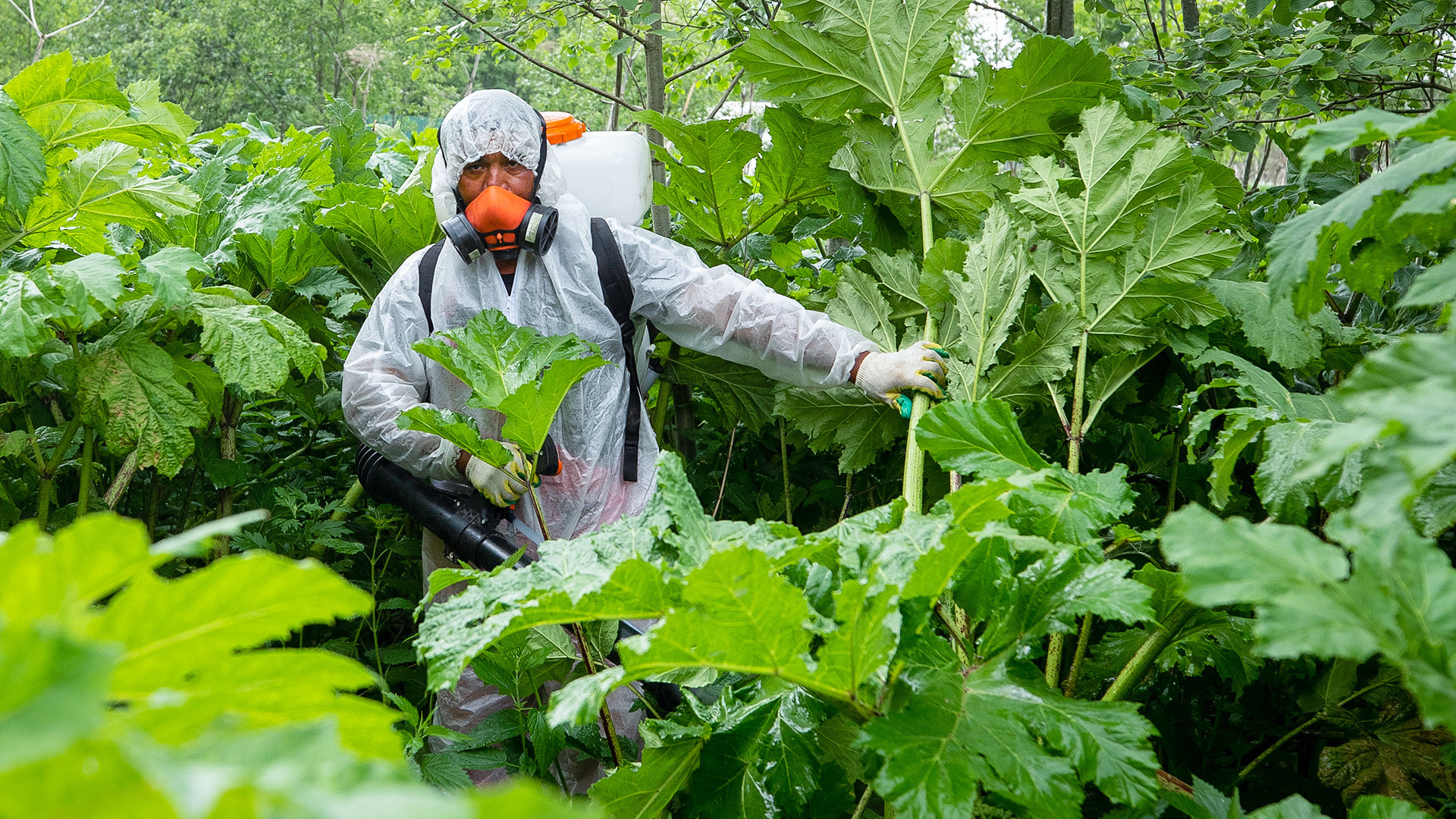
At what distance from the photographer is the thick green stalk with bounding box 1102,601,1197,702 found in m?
1.53

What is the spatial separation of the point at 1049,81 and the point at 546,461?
1432mm

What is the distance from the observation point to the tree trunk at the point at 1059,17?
3.29m

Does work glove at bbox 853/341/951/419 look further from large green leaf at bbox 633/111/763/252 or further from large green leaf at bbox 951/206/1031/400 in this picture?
large green leaf at bbox 633/111/763/252

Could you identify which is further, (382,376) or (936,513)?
(382,376)

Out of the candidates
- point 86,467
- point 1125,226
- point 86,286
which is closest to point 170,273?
point 86,286

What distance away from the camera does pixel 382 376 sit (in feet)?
9.29

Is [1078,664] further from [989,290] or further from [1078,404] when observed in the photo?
[989,290]

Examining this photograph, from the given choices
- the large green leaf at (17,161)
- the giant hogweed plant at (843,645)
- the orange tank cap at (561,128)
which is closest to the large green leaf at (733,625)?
the giant hogweed plant at (843,645)

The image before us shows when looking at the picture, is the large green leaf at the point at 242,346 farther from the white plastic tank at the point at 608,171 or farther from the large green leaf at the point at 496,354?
the white plastic tank at the point at 608,171

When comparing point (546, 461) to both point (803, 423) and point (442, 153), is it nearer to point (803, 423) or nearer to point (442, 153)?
point (803, 423)

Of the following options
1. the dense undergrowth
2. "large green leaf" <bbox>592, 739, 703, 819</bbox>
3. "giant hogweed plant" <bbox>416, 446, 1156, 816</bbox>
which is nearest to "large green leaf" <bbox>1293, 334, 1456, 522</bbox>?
the dense undergrowth

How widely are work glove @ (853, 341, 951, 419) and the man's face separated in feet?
3.55

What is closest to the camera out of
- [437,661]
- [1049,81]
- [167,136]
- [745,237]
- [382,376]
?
[437,661]

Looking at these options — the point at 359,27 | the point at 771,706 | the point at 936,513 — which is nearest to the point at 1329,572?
the point at 936,513
